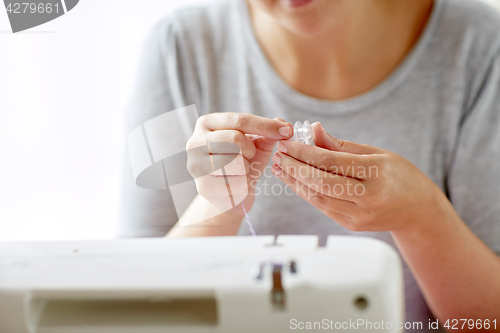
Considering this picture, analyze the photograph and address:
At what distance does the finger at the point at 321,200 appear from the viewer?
0.48 metres

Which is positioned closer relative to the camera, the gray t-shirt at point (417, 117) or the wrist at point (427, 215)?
the wrist at point (427, 215)

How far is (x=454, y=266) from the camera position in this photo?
615mm

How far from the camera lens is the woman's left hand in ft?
1.48

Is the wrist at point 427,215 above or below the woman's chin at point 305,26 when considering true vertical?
below

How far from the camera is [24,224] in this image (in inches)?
29.7

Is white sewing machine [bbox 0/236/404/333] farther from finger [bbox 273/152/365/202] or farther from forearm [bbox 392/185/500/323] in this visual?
forearm [bbox 392/185/500/323]

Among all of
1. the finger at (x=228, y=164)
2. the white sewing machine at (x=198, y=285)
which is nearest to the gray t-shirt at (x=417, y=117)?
the finger at (x=228, y=164)

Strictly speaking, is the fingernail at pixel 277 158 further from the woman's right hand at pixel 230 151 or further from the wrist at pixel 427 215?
the wrist at pixel 427 215

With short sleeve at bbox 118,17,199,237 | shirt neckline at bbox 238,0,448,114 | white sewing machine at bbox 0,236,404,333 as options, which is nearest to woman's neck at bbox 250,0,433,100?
shirt neckline at bbox 238,0,448,114

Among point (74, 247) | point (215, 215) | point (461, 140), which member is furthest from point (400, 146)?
point (74, 247)

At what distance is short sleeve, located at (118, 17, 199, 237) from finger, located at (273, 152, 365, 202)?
348 millimetres

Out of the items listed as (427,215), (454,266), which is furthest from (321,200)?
(454,266)

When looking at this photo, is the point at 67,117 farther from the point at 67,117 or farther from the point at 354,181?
the point at 354,181

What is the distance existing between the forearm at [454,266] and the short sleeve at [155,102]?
0.43m
